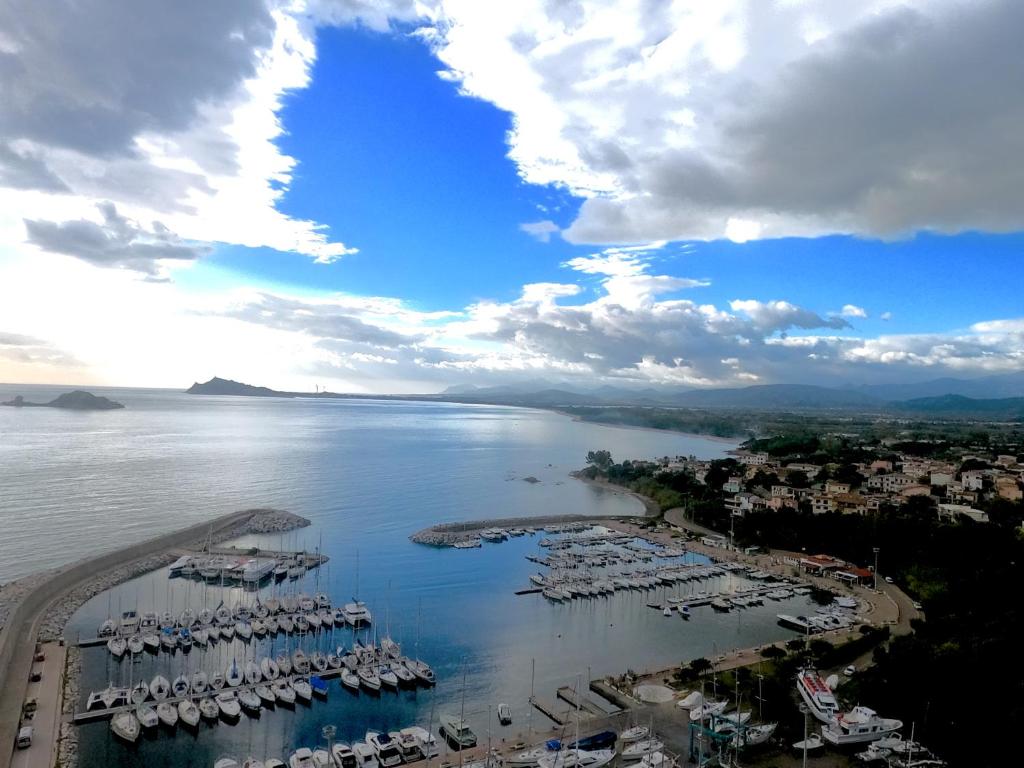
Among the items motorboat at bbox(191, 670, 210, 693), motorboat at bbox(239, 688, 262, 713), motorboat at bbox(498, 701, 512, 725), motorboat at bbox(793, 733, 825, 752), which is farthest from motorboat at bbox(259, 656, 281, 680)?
motorboat at bbox(793, 733, 825, 752)

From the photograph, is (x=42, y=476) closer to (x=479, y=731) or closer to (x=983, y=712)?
(x=479, y=731)

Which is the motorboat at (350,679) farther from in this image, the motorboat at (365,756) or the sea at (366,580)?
the motorboat at (365,756)

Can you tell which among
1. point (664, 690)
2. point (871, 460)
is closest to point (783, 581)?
point (664, 690)

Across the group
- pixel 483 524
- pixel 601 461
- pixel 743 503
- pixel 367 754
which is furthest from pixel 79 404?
pixel 367 754

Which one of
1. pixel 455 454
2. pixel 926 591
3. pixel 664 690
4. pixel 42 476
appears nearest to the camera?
pixel 664 690

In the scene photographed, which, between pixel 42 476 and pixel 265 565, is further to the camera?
pixel 42 476

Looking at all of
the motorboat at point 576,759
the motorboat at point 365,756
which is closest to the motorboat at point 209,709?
the motorboat at point 365,756

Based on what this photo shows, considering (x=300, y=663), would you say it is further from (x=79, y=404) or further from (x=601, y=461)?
(x=79, y=404)
